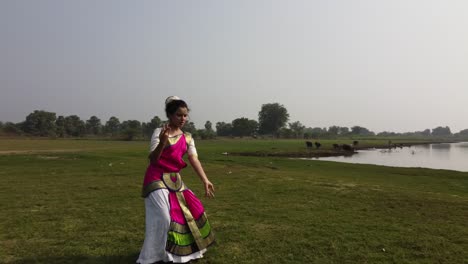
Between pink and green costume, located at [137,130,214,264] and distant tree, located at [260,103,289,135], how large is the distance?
5749 inches

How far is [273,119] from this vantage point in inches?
5930

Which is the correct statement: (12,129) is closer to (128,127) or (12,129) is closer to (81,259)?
(128,127)

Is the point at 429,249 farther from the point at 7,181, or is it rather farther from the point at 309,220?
the point at 7,181

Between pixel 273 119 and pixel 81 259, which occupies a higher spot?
pixel 273 119

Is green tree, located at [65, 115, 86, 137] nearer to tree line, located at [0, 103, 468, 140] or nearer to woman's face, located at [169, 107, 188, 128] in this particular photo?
tree line, located at [0, 103, 468, 140]

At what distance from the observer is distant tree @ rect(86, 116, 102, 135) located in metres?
146

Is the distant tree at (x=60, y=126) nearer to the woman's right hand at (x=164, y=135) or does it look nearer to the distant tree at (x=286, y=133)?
the distant tree at (x=286, y=133)

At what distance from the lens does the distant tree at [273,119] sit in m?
150

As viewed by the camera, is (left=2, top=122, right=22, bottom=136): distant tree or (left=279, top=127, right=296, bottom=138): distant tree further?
(left=279, top=127, right=296, bottom=138): distant tree

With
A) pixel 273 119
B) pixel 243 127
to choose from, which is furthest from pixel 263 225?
pixel 273 119

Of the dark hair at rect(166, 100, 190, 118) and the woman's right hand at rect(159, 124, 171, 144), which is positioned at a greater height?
the dark hair at rect(166, 100, 190, 118)

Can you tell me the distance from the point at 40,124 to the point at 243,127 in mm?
76597

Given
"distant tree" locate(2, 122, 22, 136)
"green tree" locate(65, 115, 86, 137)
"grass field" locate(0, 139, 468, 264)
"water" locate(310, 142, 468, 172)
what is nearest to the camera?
"grass field" locate(0, 139, 468, 264)

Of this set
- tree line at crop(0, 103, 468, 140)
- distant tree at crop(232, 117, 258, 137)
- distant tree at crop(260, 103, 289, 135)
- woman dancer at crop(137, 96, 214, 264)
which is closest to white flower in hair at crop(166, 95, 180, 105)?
woman dancer at crop(137, 96, 214, 264)
